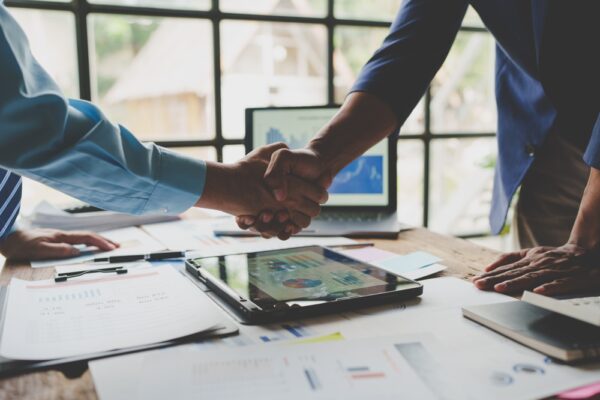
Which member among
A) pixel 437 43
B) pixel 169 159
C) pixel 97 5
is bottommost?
pixel 169 159

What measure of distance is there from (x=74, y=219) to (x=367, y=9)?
1395mm

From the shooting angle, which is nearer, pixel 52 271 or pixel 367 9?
pixel 52 271

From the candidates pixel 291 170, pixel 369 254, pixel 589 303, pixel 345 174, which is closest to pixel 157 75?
pixel 345 174

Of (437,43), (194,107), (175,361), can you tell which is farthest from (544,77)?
(194,107)

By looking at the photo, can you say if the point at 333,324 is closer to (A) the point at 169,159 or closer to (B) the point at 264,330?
(B) the point at 264,330

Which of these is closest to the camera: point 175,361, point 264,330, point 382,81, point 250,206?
point 175,361

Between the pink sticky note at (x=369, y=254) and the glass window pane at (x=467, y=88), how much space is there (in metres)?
1.18

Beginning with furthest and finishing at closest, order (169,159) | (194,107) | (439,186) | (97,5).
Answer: (439,186) < (194,107) < (97,5) < (169,159)

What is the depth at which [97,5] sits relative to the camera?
1.66 metres

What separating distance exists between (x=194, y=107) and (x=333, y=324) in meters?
1.40

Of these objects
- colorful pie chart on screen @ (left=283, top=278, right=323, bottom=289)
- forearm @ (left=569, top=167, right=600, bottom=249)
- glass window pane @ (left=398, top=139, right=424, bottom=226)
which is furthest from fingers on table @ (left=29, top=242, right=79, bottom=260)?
glass window pane @ (left=398, top=139, right=424, bottom=226)

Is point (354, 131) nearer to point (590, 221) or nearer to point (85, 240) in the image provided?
point (590, 221)

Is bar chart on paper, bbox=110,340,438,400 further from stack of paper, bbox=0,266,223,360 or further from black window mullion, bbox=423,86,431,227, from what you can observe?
black window mullion, bbox=423,86,431,227

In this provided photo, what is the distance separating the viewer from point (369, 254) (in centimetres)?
115
